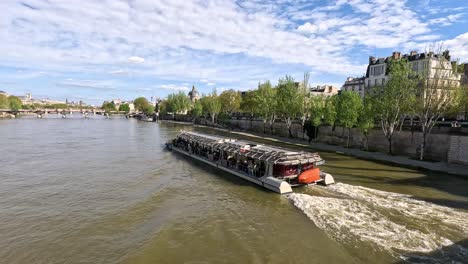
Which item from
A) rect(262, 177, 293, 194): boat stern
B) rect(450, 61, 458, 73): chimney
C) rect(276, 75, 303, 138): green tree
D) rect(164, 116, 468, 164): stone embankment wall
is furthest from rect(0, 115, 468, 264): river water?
rect(276, 75, 303, 138): green tree

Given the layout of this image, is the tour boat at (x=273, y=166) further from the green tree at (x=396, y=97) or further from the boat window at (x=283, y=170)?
the green tree at (x=396, y=97)

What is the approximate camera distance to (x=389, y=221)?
56.5 ft

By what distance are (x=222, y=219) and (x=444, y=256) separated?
10830 millimetres

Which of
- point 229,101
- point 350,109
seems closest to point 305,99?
point 350,109

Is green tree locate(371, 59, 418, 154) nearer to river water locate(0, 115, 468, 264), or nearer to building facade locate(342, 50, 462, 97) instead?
building facade locate(342, 50, 462, 97)

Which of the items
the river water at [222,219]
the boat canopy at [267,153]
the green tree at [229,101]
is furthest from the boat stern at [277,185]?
the green tree at [229,101]

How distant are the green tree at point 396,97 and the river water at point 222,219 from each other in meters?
11.6

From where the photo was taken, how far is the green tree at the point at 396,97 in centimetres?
3959

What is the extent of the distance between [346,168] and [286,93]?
34.5 metres

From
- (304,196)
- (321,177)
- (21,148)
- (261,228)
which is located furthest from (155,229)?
(21,148)

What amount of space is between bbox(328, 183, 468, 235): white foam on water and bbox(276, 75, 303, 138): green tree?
132 ft

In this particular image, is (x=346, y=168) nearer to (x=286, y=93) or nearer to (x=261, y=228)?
(x=261, y=228)

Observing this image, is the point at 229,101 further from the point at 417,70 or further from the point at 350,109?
the point at 350,109

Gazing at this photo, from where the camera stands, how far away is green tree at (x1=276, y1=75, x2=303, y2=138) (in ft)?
209
